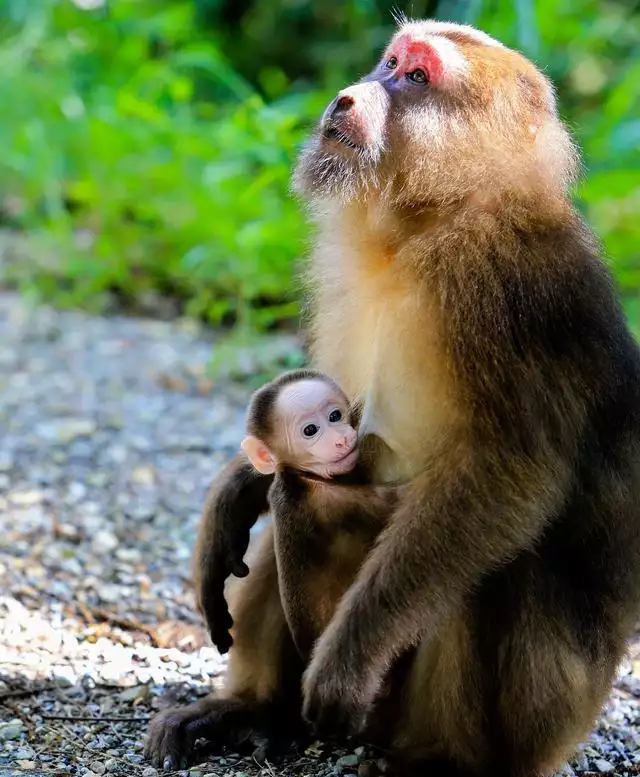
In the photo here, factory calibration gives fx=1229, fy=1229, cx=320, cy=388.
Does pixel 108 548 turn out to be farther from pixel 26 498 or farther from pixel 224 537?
pixel 224 537

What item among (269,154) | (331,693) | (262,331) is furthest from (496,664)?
(262,331)

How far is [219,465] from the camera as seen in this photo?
20.4ft

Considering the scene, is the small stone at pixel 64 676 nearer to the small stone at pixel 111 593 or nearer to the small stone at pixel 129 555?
the small stone at pixel 111 593

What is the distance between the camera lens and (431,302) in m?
3.12

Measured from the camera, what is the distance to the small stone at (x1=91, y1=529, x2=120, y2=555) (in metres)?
5.09

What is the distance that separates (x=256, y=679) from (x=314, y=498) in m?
0.73

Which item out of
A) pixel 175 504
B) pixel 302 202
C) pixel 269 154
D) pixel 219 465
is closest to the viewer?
pixel 302 202

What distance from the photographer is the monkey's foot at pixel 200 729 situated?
3504mm

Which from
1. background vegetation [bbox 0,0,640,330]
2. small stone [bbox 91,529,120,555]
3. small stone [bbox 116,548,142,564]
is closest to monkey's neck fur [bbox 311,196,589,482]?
small stone [bbox 116,548,142,564]

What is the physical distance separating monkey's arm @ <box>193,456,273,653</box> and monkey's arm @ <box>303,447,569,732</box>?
0.65 meters

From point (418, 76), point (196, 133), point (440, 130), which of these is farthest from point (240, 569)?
point (196, 133)

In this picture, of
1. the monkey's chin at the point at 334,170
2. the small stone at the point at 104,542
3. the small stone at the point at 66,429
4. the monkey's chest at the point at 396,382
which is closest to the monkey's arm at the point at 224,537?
the monkey's chest at the point at 396,382

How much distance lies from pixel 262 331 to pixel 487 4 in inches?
97.1

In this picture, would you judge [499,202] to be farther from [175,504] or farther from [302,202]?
[175,504]
